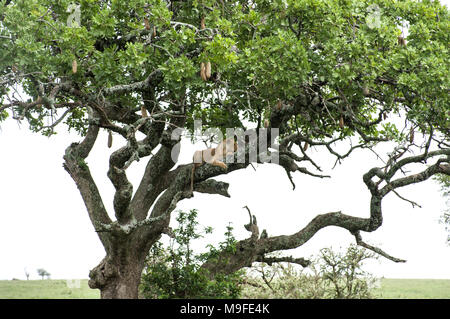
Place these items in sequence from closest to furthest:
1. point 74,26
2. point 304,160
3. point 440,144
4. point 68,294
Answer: point 74,26, point 440,144, point 304,160, point 68,294

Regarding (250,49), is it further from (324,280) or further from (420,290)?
(420,290)

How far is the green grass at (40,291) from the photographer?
850 inches

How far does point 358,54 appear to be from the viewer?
411 inches

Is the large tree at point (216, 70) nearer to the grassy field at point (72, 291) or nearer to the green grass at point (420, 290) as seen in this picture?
the grassy field at point (72, 291)

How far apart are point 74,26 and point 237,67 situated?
353 centimetres

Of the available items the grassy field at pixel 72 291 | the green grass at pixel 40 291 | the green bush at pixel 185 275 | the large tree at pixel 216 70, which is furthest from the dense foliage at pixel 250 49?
the green grass at pixel 40 291

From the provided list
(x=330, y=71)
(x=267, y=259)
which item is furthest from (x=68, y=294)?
(x=330, y=71)

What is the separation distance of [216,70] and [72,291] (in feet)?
52.1

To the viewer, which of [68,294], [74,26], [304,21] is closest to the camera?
[74,26]

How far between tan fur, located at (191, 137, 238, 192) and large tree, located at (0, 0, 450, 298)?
571 millimetres

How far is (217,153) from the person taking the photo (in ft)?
39.1
